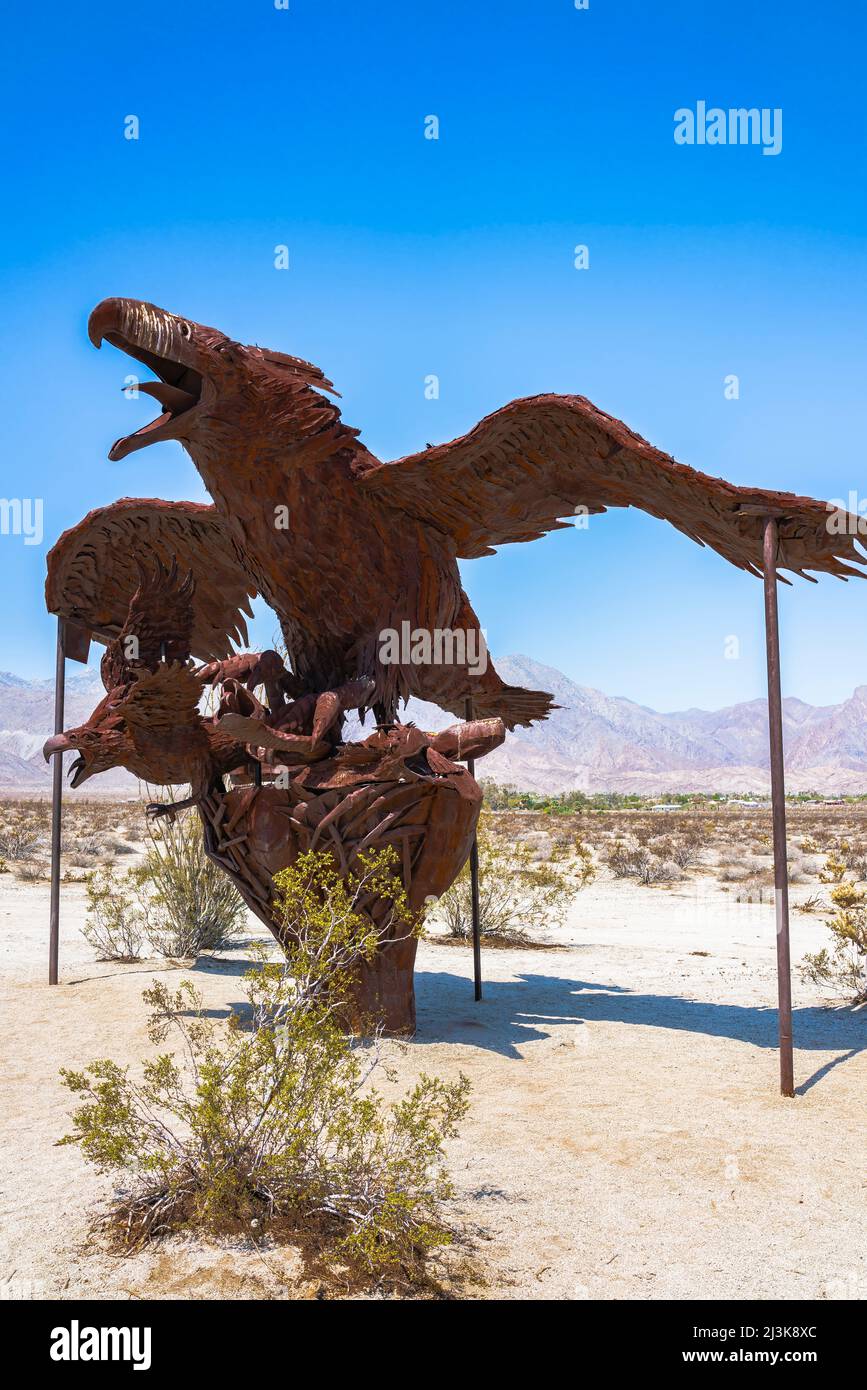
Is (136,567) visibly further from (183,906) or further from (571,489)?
(183,906)

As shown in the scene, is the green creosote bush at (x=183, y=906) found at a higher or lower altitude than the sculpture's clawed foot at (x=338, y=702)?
lower

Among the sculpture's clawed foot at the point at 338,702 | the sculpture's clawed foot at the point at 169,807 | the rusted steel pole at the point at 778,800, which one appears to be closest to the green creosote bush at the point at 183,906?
the sculpture's clawed foot at the point at 169,807

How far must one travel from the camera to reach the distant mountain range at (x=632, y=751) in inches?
4998

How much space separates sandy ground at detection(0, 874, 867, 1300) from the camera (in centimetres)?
343

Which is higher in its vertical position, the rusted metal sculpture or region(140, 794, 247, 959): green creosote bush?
the rusted metal sculpture

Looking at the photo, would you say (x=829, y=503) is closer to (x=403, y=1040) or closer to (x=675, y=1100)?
(x=675, y=1100)

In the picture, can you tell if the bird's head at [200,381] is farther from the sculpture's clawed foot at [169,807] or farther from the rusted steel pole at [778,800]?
the rusted steel pole at [778,800]

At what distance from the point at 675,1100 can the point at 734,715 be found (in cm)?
20353

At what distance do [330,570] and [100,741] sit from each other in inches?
75.1

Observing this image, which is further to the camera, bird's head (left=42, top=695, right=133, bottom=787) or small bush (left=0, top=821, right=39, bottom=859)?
small bush (left=0, top=821, right=39, bottom=859)

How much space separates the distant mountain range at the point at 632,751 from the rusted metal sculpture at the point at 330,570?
108 metres

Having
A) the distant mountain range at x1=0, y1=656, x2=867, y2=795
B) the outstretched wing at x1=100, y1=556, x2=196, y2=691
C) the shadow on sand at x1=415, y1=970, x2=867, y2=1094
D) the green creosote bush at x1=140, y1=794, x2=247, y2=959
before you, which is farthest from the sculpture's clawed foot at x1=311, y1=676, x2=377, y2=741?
the distant mountain range at x1=0, y1=656, x2=867, y2=795

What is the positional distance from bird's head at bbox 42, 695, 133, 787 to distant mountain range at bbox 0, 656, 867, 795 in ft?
355

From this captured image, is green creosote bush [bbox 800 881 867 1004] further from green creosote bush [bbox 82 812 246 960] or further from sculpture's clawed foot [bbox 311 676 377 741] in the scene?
green creosote bush [bbox 82 812 246 960]
